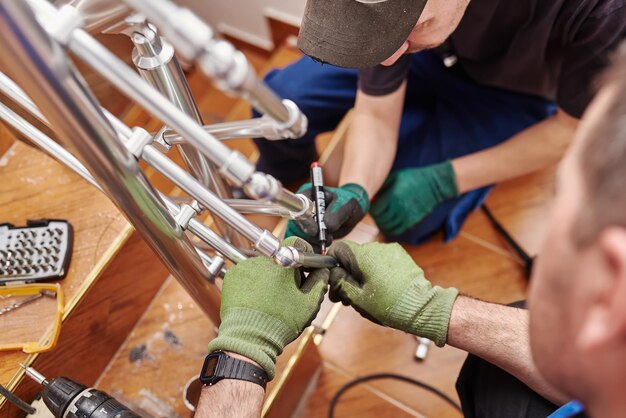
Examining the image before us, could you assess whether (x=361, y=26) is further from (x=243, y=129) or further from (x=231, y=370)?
(x=231, y=370)

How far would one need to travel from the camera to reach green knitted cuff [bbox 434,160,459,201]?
1059 mm

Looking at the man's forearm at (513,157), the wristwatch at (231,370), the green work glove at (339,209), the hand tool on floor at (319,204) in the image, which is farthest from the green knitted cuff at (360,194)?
the wristwatch at (231,370)

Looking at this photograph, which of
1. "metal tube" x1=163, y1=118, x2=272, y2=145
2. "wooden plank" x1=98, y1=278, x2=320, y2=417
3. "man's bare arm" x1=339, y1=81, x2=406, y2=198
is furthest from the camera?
"man's bare arm" x1=339, y1=81, x2=406, y2=198

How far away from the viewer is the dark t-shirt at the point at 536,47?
0.80 metres

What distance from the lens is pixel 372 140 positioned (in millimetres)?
1011

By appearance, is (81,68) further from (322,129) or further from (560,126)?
(560,126)

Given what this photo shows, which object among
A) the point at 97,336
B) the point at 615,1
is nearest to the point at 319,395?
the point at 97,336

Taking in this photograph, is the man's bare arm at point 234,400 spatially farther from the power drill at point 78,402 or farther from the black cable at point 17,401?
the black cable at point 17,401

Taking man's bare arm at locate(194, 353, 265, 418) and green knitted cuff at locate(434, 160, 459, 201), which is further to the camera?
green knitted cuff at locate(434, 160, 459, 201)

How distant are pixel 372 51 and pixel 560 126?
1.60 ft

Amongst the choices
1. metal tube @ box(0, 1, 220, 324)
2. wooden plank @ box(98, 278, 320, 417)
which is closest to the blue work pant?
wooden plank @ box(98, 278, 320, 417)

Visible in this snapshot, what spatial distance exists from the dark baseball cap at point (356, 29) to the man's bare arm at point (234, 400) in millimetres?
374

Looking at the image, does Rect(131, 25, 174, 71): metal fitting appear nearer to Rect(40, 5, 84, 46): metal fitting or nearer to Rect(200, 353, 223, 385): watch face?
Rect(40, 5, 84, 46): metal fitting

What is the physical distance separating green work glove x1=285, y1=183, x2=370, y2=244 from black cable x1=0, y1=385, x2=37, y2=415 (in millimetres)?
401
